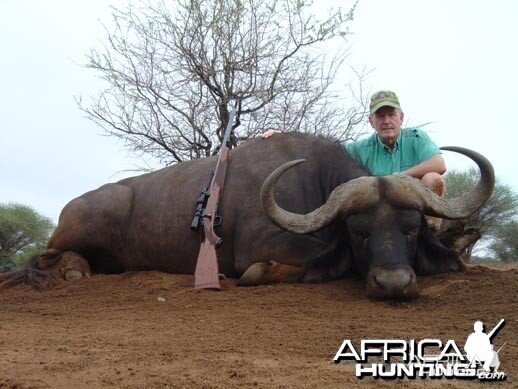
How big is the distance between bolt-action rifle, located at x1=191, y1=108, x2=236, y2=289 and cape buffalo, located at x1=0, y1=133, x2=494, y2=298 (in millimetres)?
112

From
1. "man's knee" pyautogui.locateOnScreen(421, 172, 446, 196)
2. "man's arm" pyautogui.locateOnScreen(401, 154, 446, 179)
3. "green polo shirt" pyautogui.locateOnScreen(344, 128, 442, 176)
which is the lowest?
"man's knee" pyautogui.locateOnScreen(421, 172, 446, 196)

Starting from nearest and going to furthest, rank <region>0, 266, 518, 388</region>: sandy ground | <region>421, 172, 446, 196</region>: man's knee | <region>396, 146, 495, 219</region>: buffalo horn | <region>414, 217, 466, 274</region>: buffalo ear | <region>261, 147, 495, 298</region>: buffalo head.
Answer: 1. <region>0, 266, 518, 388</region>: sandy ground
2. <region>261, 147, 495, 298</region>: buffalo head
3. <region>396, 146, 495, 219</region>: buffalo horn
4. <region>414, 217, 466, 274</region>: buffalo ear
5. <region>421, 172, 446, 196</region>: man's knee

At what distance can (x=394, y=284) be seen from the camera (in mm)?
4039

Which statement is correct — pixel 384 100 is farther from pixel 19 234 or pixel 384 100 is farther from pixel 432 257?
pixel 19 234

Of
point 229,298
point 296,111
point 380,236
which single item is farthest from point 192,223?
point 296,111

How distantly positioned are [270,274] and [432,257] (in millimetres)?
1351

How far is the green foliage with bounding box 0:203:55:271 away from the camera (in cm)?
1886

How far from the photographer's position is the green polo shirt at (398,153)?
220 inches

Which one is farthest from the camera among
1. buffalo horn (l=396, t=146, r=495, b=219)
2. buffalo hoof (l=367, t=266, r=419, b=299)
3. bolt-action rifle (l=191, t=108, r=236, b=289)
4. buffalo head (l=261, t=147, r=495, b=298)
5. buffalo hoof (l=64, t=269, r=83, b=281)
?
buffalo hoof (l=64, t=269, r=83, b=281)

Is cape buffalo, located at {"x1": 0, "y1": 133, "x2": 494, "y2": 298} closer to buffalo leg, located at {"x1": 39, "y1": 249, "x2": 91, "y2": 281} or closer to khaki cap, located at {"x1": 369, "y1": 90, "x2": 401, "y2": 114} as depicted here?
buffalo leg, located at {"x1": 39, "y1": 249, "x2": 91, "y2": 281}

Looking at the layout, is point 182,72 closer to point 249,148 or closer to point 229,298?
point 249,148

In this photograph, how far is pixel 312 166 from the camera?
567 centimetres

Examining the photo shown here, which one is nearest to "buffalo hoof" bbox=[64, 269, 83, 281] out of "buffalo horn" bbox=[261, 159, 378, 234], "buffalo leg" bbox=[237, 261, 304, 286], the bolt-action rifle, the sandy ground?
the sandy ground

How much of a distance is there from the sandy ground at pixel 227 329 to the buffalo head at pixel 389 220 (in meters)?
0.16
